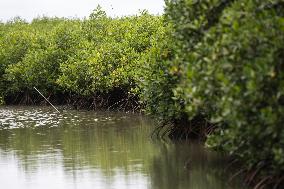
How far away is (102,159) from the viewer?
472 inches

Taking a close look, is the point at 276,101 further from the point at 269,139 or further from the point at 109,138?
the point at 109,138

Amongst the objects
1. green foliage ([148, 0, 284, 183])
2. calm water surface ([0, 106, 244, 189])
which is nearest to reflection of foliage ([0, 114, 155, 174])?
calm water surface ([0, 106, 244, 189])

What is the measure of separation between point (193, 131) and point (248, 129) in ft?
19.9

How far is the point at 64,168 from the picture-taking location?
11125 mm

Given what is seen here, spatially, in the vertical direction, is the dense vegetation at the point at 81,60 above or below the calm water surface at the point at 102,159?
above

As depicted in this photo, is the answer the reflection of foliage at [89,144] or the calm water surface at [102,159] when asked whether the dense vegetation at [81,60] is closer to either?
the reflection of foliage at [89,144]

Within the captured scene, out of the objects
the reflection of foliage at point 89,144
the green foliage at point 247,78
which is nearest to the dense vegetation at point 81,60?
the reflection of foliage at point 89,144

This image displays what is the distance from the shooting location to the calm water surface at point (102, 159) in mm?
9859

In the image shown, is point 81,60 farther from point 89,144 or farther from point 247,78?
point 247,78

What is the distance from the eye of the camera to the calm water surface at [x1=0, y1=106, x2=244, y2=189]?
32.3 ft

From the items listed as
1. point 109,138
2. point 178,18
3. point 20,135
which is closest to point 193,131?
point 109,138

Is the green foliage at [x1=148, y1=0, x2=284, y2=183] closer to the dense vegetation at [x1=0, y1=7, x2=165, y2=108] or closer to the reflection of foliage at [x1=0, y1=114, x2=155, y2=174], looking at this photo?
the reflection of foliage at [x1=0, y1=114, x2=155, y2=174]

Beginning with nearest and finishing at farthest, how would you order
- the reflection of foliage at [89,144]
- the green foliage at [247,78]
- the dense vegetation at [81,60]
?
the green foliage at [247,78] → the reflection of foliage at [89,144] → the dense vegetation at [81,60]

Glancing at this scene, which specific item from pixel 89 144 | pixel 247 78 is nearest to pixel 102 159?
pixel 89 144
